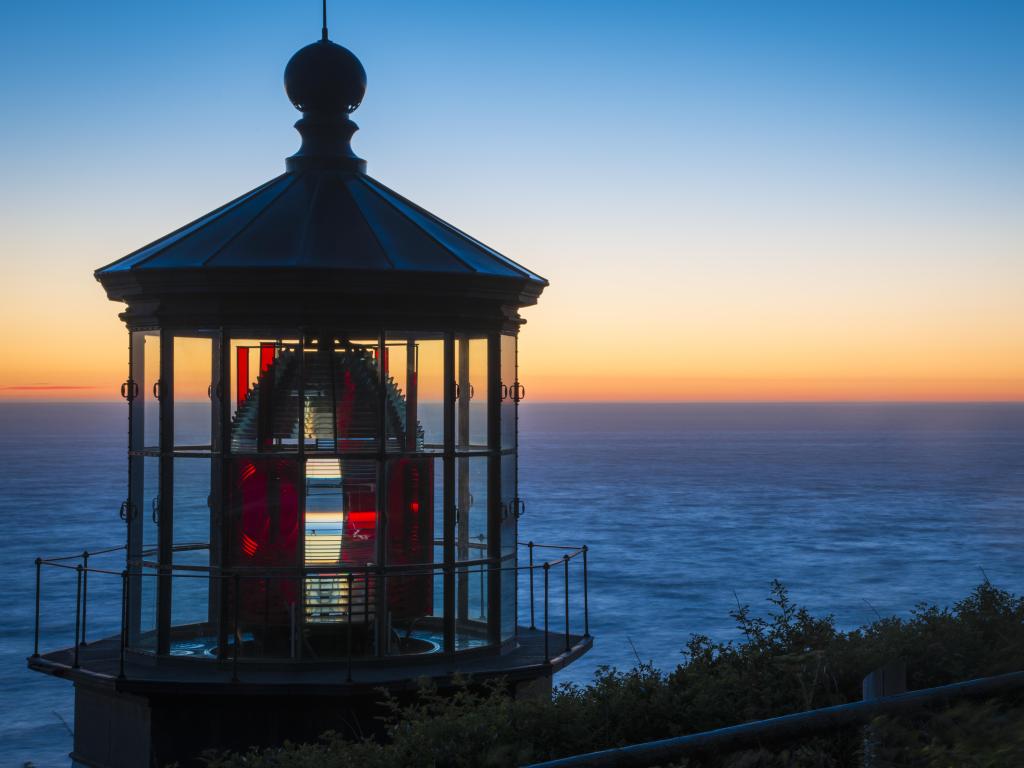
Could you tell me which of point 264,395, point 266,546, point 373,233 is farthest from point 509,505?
point 373,233

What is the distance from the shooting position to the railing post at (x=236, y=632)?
8719 mm

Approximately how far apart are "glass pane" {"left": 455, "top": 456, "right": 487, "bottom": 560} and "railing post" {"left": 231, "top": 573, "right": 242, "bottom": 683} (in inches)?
61.9

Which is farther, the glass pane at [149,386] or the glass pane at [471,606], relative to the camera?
the glass pane at [471,606]

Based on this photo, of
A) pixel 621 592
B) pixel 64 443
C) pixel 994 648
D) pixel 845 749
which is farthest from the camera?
pixel 64 443

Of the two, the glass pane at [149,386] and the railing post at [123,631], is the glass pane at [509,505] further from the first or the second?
the railing post at [123,631]

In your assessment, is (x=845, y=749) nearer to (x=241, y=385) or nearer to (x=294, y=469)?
(x=294, y=469)

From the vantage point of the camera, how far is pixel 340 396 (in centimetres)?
922

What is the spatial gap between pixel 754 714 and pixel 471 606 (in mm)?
2954

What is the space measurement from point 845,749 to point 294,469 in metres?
4.05

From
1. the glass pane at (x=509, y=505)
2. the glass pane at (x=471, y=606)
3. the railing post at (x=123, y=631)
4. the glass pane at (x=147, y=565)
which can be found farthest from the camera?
the glass pane at (x=509, y=505)

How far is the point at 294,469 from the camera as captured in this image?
9078 mm

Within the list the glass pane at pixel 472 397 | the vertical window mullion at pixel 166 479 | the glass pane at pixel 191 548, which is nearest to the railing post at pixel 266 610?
the glass pane at pixel 191 548

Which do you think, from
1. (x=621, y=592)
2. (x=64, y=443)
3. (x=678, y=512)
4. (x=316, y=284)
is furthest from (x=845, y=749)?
(x=64, y=443)

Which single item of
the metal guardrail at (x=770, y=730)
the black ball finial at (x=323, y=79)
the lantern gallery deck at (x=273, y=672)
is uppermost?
the black ball finial at (x=323, y=79)
